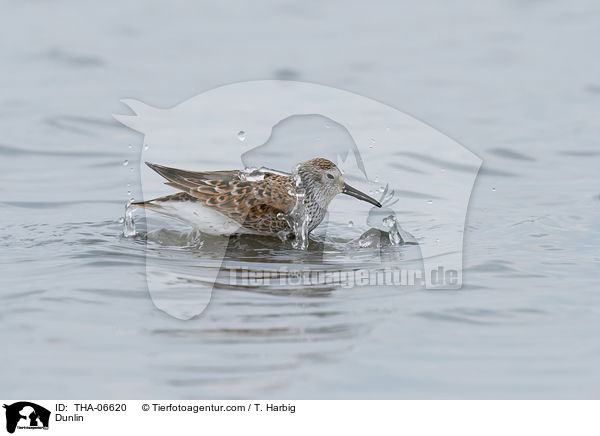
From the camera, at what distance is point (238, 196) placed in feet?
35.0

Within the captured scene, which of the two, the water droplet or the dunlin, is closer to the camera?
the dunlin

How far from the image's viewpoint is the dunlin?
1051 cm

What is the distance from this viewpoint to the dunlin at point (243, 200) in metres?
10.5

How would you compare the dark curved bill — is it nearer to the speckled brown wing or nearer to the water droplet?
the water droplet

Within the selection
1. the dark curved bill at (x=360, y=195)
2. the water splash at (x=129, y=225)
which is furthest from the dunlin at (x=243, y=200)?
the water splash at (x=129, y=225)

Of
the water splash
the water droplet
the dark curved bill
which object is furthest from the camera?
the dark curved bill

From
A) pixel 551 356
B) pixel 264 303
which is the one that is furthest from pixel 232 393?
pixel 551 356

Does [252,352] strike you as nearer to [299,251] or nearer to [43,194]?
[299,251]

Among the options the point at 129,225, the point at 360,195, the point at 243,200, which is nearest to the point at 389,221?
the point at 360,195

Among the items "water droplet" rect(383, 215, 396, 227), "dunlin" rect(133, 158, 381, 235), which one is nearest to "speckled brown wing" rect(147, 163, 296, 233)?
"dunlin" rect(133, 158, 381, 235)

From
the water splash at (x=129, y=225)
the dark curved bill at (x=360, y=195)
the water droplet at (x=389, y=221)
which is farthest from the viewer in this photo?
the dark curved bill at (x=360, y=195)

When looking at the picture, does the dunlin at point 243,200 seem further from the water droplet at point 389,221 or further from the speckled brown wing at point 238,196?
the water droplet at point 389,221

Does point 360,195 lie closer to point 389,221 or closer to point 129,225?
point 389,221

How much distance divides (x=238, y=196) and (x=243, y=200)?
8 cm
